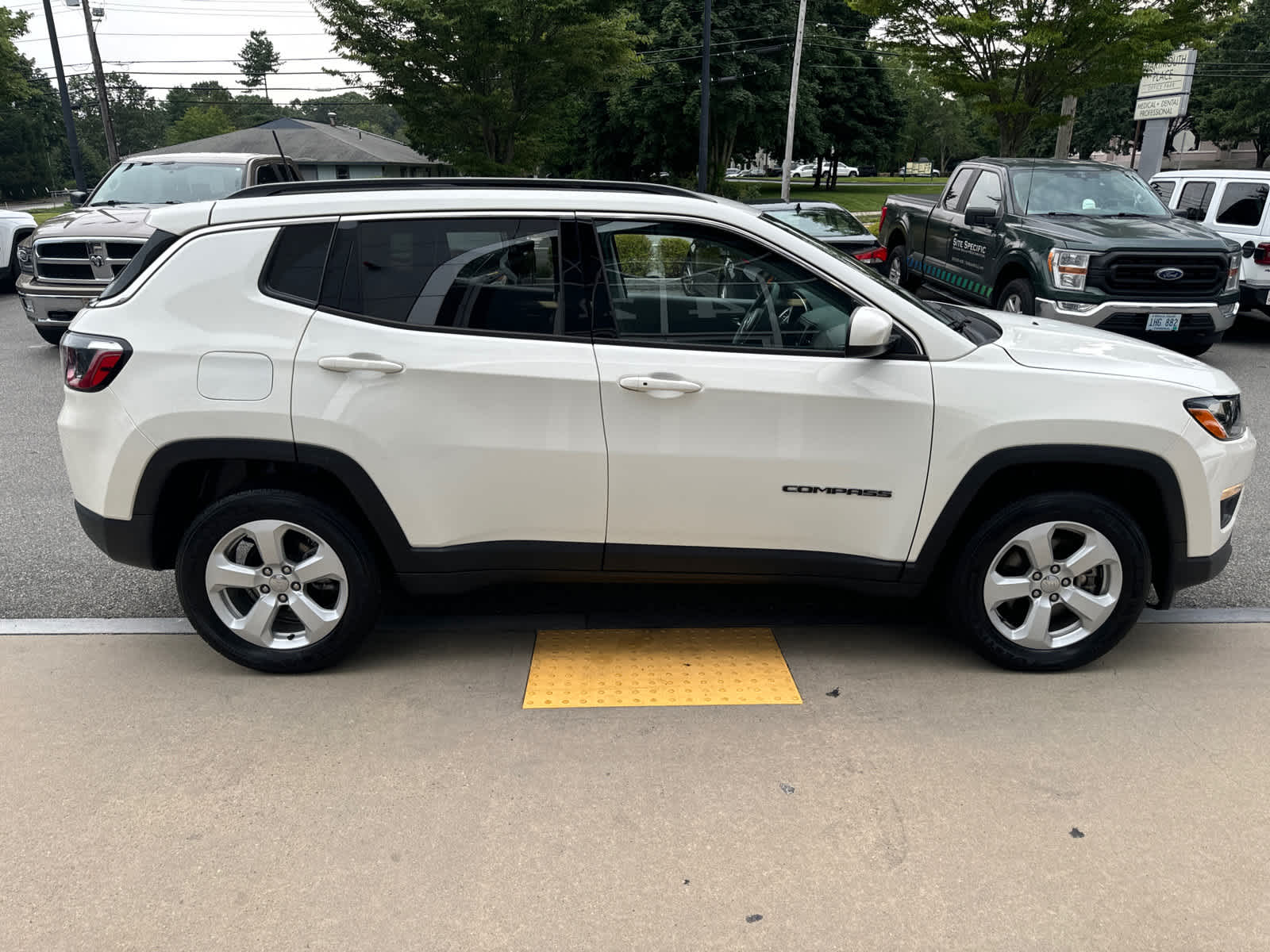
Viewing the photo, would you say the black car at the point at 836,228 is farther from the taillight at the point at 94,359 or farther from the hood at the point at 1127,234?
the taillight at the point at 94,359

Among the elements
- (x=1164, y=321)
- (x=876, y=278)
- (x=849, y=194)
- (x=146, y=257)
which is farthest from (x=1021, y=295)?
(x=849, y=194)

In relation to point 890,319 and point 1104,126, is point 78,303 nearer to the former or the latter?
point 890,319

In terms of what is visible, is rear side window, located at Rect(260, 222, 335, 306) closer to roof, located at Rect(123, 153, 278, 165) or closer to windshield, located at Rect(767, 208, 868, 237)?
roof, located at Rect(123, 153, 278, 165)

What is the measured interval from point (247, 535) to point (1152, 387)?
3.36 meters

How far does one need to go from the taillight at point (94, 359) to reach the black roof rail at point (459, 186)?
72 centimetres

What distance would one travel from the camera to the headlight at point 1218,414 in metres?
3.56

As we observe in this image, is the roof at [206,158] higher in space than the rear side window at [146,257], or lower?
higher

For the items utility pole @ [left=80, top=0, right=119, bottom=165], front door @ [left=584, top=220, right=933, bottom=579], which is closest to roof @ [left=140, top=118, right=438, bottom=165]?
utility pole @ [left=80, top=0, right=119, bottom=165]

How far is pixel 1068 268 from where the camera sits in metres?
8.73

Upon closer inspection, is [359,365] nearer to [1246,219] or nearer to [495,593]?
[495,593]

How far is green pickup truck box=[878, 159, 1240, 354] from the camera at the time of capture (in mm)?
8672

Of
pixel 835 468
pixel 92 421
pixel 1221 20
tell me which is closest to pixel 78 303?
pixel 92 421

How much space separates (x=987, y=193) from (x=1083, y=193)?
97 cm

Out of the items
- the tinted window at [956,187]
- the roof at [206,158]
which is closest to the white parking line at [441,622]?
the roof at [206,158]
